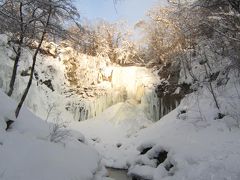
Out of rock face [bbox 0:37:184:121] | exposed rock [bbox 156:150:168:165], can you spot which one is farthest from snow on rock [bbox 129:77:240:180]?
rock face [bbox 0:37:184:121]

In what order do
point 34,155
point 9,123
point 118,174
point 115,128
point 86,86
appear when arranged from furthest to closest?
1. point 86,86
2. point 115,128
3. point 118,174
4. point 9,123
5. point 34,155

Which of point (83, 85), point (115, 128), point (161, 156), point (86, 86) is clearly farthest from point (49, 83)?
point (161, 156)

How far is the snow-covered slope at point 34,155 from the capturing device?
5.85 metres

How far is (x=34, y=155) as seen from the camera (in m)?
6.73

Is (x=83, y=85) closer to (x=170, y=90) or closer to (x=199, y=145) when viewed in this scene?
(x=170, y=90)

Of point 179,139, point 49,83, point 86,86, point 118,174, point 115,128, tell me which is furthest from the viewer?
point 86,86

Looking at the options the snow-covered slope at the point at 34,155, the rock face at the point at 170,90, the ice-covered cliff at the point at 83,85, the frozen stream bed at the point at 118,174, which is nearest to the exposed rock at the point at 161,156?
the frozen stream bed at the point at 118,174

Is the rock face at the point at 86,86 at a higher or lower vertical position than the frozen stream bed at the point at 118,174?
higher

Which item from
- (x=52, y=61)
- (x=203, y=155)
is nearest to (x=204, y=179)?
(x=203, y=155)

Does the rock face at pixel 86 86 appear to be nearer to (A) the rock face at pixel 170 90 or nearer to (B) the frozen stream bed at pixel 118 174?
(A) the rock face at pixel 170 90

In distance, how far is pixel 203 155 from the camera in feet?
28.5

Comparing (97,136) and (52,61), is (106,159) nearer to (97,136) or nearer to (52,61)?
Answer: (97,136)

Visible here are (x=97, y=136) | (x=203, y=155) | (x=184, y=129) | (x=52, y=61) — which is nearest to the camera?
(x=203, y=155)

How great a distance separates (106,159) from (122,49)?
8496 millimetres
